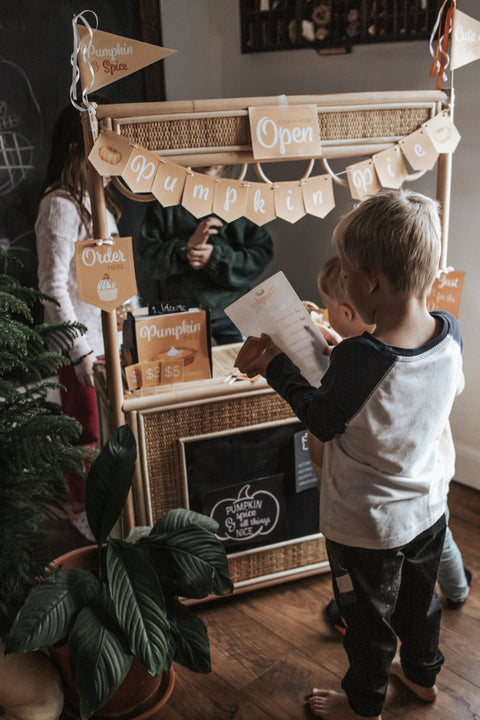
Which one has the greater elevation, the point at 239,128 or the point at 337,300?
the point at 239,128

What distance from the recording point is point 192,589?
1.36 meters

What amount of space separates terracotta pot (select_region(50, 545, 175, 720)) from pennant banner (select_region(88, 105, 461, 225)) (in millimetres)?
940

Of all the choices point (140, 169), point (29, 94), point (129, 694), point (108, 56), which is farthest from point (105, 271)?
point (29, 94)

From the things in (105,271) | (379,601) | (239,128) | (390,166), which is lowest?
(379,601)

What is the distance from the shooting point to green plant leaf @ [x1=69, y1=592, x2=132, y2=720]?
1.16 m

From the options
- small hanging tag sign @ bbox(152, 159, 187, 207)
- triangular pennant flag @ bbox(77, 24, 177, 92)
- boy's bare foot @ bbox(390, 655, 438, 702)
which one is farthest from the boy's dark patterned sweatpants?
triangular pennant flag @ bbox(77, 24, 177, 92)

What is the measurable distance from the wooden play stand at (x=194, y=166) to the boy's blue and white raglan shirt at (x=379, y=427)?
1.40ft

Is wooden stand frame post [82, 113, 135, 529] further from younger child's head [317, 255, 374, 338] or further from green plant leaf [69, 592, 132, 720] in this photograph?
younger child's head [317, 255, 374, 338]

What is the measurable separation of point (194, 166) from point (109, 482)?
793 mm

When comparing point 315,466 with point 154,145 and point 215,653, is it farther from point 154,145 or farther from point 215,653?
point 154,145

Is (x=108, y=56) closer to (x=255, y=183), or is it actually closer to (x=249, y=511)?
(x=255, y=183)

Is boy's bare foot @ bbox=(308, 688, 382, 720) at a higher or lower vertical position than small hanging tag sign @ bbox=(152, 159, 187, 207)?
lower

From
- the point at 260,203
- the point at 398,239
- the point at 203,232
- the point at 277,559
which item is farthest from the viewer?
the point at 203,232

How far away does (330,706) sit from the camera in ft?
4.59
